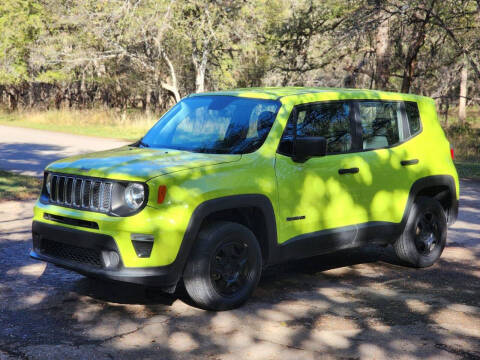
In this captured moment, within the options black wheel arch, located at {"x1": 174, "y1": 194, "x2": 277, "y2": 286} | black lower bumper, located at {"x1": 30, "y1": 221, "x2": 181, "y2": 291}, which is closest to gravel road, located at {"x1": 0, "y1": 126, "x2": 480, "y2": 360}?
black lower bumper, located at {"x1": 30, "y1": 221, "x2": 181, "y2": 291}

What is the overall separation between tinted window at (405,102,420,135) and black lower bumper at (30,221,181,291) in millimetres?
3109

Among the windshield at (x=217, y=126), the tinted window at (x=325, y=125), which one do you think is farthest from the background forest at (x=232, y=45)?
the windshield at (x=217, y=126)

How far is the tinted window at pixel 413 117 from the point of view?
7195 mm

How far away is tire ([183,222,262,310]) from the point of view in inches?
213

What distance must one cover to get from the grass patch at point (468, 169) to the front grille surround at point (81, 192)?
12.0 m

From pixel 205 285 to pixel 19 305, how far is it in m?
1.53

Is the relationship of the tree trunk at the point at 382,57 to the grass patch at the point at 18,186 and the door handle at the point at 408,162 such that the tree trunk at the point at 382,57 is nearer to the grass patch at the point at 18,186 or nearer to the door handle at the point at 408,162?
the grass patch at the point at 18,186

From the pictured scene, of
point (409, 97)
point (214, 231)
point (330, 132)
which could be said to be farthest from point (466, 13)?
point (214, 231)

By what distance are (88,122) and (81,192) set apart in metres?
28.0

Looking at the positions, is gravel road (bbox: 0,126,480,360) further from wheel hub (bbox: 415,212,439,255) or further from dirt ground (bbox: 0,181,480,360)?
wheel hub (bbox: 415,212,439,255)

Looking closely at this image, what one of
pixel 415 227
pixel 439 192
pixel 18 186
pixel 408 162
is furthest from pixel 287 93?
pixel 18 186

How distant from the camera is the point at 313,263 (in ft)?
24.5

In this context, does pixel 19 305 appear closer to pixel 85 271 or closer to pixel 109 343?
pixel 85 271

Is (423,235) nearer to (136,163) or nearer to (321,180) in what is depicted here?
(321,180)
